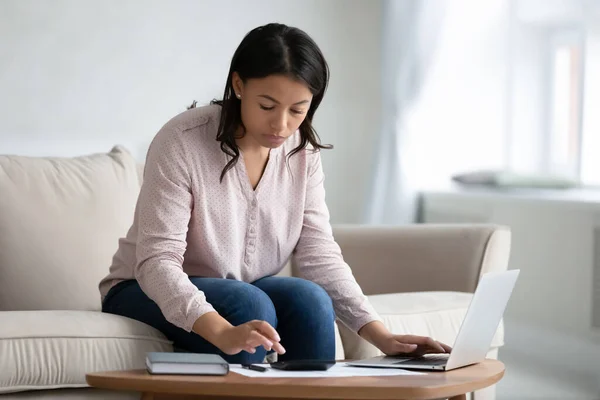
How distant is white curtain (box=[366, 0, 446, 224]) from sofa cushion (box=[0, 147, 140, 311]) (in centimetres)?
144

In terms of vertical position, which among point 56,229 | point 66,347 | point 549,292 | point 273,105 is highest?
point 273,105

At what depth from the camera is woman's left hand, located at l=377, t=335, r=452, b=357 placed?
4.97ft

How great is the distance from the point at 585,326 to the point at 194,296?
1795 millimetres

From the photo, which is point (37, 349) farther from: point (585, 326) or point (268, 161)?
point (585, 326)

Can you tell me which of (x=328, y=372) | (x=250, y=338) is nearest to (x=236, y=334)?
(x=250, y=338)

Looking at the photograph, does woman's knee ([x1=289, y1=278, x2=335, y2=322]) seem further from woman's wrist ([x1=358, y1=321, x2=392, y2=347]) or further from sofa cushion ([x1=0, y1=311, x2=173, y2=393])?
sofa cushion ([x1=0, y1=311, x2=173, y2=393])

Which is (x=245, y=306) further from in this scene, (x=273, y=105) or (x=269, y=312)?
(x=273, y=105)

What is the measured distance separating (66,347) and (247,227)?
1.31 feet

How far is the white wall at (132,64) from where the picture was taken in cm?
283

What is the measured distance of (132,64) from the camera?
121 inches

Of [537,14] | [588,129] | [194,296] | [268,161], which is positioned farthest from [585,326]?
[194,296]

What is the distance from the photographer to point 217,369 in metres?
1.28

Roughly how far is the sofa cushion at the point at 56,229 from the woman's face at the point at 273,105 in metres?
0.72

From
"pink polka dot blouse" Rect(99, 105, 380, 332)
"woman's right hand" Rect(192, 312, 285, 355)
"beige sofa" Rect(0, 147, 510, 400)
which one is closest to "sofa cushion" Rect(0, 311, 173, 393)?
"beige sofa" Rect(0, 147, 510, 400)
